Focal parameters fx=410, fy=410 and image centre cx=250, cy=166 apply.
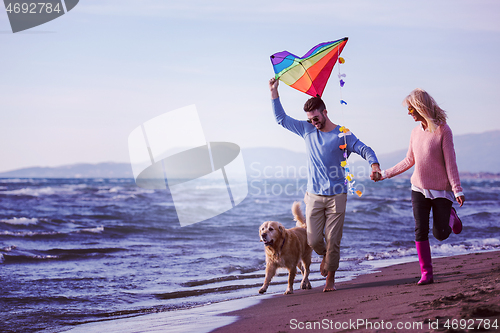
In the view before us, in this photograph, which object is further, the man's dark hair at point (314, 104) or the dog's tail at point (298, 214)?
the dog's tail at point (298, 214)

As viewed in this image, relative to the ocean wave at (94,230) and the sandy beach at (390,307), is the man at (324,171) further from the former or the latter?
the ocean wave at (94,230)

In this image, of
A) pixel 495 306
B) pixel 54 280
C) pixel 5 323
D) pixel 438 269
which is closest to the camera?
pixel 495 306

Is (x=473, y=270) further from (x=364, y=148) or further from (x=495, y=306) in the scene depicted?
(x=495, y=306)

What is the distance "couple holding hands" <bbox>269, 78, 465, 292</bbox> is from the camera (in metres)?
3.87

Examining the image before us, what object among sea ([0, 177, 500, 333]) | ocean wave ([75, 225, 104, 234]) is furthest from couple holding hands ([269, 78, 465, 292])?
ocean wave ([75, 225, 104, 234])

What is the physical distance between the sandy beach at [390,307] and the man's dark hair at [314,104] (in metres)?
1.95

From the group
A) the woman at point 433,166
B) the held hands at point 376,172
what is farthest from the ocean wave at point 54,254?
the woman at point 433,166

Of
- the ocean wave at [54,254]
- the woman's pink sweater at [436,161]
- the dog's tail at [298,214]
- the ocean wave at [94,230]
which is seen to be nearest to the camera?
the woman's pink sweater at [436,161]

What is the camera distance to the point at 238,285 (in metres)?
5.66

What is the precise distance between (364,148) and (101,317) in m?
3.29

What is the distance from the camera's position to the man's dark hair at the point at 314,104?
14.3 feet

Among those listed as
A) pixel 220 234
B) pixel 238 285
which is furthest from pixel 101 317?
pixel 220 234

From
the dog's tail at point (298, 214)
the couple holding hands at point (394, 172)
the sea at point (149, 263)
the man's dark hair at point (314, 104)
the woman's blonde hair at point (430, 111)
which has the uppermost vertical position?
the man's dark hair at point (314, 104)

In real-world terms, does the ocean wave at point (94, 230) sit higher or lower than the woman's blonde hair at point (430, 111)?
lower
